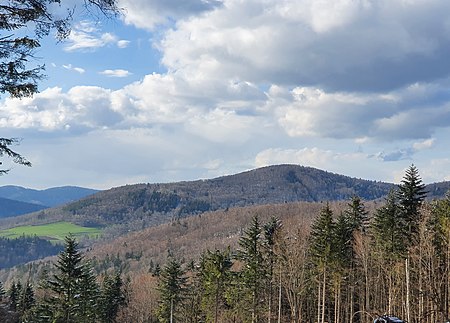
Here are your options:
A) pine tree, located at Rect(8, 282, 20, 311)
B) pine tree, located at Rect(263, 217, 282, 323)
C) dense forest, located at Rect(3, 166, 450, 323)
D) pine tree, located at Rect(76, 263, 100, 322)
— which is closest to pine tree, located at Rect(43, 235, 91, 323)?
dense forest, located at Rect(3, 166, 450, 323)

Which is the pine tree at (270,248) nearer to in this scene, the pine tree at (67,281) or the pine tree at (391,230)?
the pine tree at (391,230)

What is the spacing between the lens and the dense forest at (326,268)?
43062 millimetres

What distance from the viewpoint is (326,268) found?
48.8m

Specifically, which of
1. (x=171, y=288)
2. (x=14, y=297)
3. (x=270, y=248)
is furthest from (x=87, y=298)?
(x=14, y=297)

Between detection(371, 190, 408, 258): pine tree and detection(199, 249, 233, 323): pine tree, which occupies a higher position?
detection(371, 190, 408, 258): pine tree

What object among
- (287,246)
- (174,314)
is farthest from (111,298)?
(287,246)

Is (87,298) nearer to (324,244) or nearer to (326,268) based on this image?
(326,268)

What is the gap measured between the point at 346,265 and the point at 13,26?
42.6 metres

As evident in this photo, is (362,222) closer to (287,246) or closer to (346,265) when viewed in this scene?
(346,265)

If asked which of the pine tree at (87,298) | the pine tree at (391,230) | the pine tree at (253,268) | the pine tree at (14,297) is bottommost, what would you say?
the pine tree at (14,297)

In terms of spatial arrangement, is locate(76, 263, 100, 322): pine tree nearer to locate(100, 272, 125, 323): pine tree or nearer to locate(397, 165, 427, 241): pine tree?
locate(100, 272, 125, 323): pine tree

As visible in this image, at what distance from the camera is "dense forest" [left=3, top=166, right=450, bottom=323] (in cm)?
4306

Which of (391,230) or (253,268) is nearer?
(391,230)

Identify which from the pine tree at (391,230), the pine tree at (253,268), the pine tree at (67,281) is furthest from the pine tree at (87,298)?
the pine tree at (391,230)
